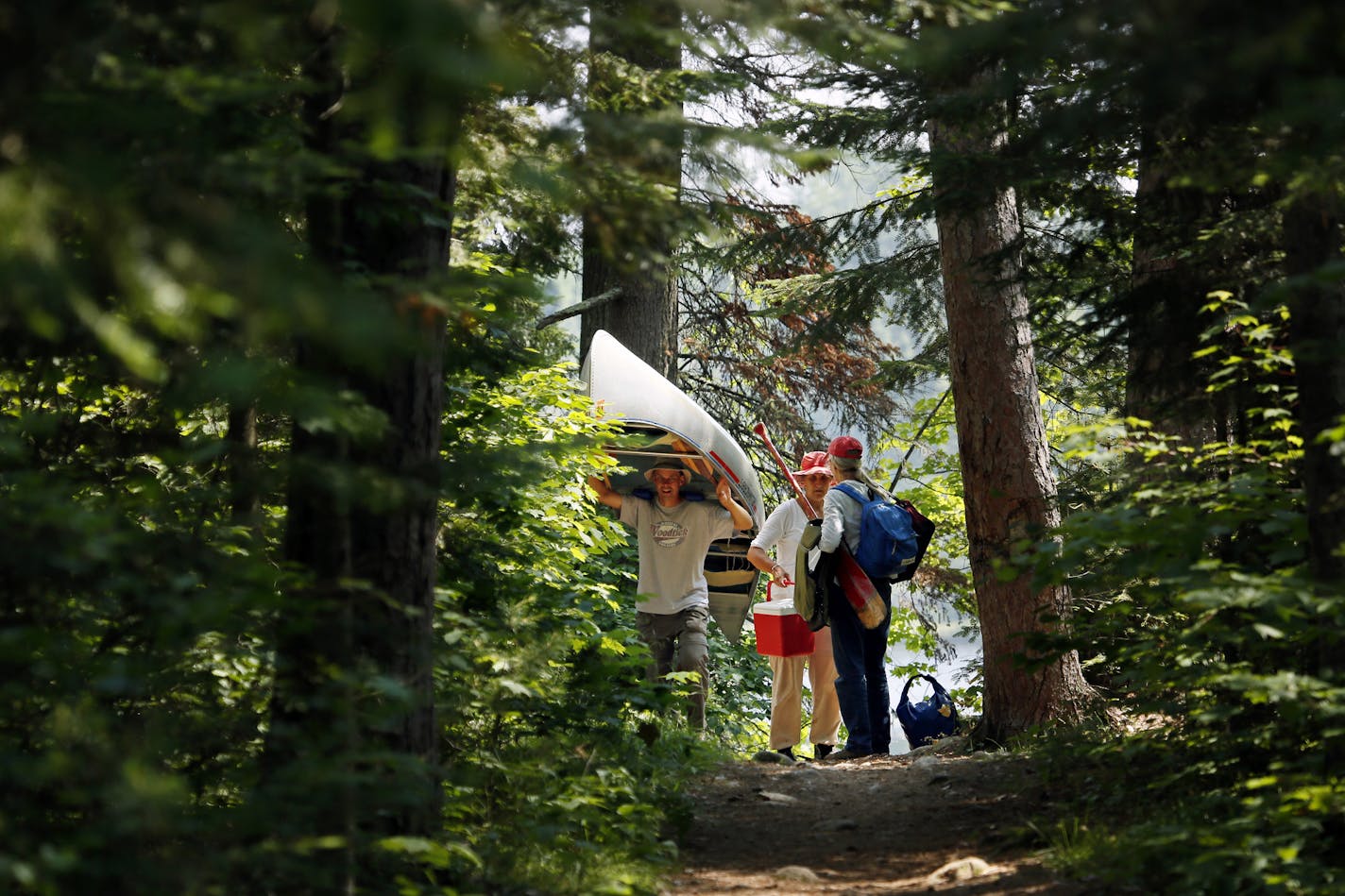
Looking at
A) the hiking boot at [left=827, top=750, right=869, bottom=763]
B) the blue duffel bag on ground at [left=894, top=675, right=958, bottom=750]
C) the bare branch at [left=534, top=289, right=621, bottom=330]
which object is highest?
the bare branch at [left=534, top=289, right=621, bottom=330]

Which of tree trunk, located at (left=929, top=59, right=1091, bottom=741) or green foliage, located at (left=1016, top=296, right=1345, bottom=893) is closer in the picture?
green foliage, located at (left=1016, top=296, right=1345, bottom=893)

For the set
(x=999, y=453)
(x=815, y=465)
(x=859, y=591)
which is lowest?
(x=859, y=591)

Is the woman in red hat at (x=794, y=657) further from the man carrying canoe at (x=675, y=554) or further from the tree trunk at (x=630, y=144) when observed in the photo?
the tree trunk at (x=630, y=144)

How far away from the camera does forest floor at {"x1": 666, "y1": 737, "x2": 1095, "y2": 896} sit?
498 cm

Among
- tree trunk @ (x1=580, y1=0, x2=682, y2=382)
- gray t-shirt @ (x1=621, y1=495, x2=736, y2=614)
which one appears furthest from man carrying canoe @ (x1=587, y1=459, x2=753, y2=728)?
tree trunk @ (x1=580, y1=0, x2=682, y2=382)

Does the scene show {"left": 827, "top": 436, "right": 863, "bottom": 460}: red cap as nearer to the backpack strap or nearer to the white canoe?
the backpack strap

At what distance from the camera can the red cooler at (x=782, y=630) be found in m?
9.22

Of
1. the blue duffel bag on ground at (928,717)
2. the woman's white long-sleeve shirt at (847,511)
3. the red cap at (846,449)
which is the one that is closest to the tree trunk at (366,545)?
the woman's white long-sleeve shirt at (847,511)

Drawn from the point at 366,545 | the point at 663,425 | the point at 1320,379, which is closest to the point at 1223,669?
the point at 1320,379

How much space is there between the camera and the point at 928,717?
944 cm

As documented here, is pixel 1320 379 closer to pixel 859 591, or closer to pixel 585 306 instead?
pixel 859 591

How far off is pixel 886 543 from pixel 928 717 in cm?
184

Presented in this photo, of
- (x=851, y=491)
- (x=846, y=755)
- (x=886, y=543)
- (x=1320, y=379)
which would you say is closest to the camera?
(x=1320, y=379)

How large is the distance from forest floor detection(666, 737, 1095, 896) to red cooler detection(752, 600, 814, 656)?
1284 millimetres
